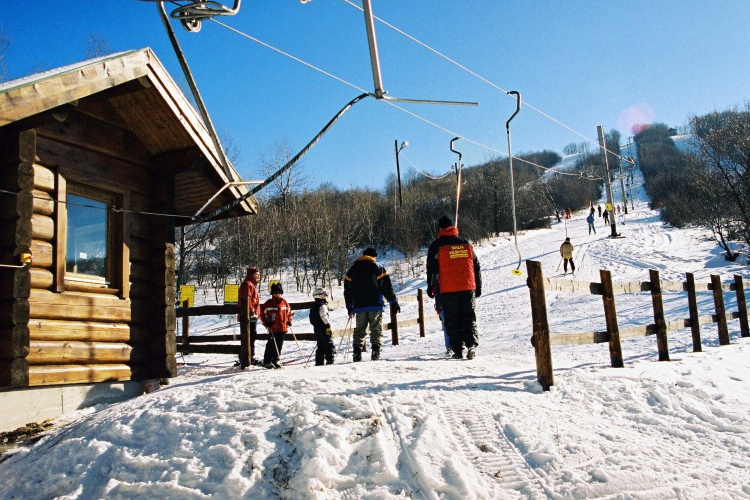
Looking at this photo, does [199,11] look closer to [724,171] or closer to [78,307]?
[78,307]

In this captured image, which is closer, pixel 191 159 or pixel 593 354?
pixel 191 159

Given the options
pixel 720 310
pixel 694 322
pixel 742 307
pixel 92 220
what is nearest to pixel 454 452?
pixel 92 220

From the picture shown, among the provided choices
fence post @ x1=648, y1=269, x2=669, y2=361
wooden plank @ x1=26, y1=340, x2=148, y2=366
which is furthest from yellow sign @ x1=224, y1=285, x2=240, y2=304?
fence post @ x1=648, y1=269, x2=669, y2=361

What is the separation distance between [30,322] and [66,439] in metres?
1.95

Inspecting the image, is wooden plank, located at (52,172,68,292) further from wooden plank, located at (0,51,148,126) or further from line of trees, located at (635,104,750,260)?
line of trees, located at (635,104,750,260)

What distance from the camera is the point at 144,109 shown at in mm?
7750

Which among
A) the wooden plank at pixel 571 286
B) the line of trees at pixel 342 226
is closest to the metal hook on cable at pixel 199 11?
the wooden plank at pixel 571 286

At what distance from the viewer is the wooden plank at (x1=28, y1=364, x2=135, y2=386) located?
6.18 m

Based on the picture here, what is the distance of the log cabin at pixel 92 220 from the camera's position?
594 cm

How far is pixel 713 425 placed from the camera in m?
4.97

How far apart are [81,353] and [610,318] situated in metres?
6.79

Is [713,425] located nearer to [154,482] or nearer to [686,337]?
[154,482]

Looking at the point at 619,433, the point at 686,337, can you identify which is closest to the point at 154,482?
the point at 619,433

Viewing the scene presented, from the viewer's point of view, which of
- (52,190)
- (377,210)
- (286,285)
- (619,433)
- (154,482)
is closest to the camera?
(154,482)
